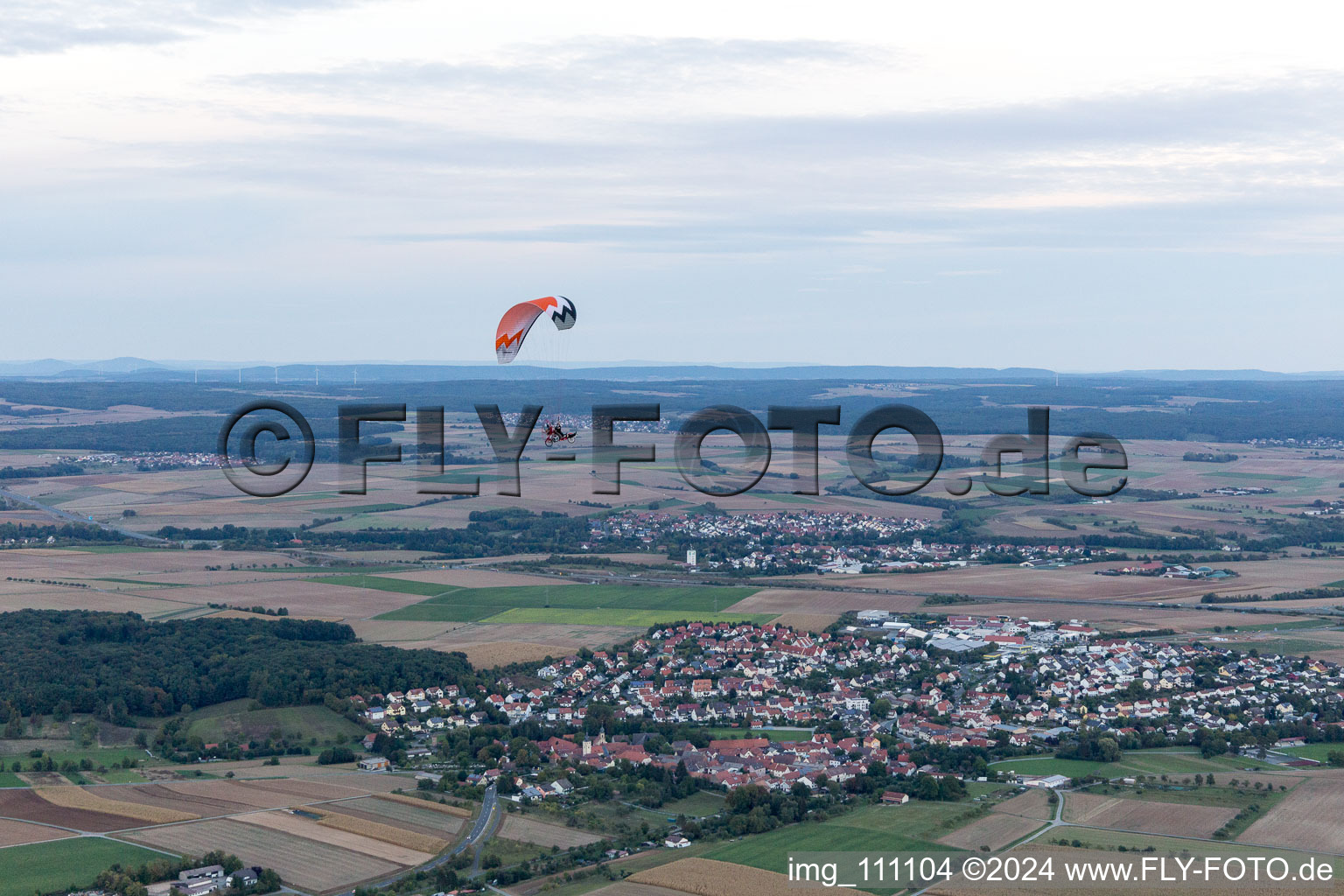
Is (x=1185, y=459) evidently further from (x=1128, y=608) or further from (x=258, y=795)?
(x=258, y=795)

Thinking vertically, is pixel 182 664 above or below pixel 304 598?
below

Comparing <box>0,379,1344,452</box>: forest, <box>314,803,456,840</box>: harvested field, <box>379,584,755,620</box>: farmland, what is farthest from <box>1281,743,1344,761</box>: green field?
<box>0,379,1344,452</box>: forest

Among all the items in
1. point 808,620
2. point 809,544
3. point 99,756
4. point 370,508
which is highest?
point 370,508

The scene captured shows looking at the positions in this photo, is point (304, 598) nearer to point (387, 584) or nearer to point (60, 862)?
point (387, 584)

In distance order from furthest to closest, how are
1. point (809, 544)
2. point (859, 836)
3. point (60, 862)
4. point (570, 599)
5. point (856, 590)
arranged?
point (809, 544) < point (856, 590) < point (570, 599) < point (859, 836) < point (60, 862)

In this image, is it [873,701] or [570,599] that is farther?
[570,599]

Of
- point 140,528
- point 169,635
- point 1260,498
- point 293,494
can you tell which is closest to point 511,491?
point 293,494

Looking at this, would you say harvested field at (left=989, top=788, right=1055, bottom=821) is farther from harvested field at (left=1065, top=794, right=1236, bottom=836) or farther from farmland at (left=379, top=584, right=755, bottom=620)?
farmland at (left=379, top=584, right=755, bottom=620)

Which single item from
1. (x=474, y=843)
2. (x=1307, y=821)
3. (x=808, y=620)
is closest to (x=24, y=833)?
(x=474, y=843)
